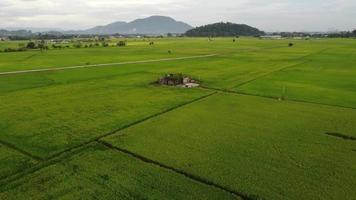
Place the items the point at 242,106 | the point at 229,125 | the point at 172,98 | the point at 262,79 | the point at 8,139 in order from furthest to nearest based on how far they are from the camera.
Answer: the point at 262,79
the point at 172,98
the point at 242,106
the point at 229,125
the point at 8,139

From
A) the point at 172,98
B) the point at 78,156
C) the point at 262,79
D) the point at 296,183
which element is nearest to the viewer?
the point at 296,183

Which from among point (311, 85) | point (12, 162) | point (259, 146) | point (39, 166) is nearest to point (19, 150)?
point (12, 162)

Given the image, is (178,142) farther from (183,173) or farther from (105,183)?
(105,183)

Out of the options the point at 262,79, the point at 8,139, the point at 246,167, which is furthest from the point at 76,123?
the point at 262,79

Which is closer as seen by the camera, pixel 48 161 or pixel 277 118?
pixel 48 161

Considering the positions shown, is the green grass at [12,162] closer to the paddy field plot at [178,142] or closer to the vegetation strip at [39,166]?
the paddy field plot at [178,142]

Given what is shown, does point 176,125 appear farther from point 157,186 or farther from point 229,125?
point 157,186
